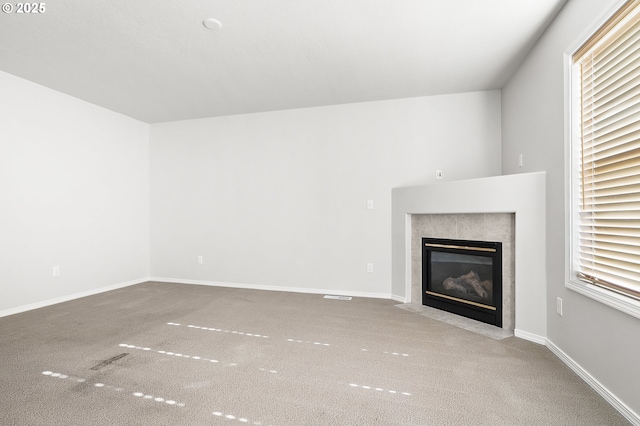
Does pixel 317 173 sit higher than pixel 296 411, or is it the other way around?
pixel 317 173

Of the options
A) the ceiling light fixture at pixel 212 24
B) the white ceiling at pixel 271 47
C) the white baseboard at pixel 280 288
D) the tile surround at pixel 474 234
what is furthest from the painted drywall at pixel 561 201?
the ceiling light fixture at pixel 212 24

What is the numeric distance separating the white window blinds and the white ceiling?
72cm

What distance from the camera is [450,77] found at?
141 inches

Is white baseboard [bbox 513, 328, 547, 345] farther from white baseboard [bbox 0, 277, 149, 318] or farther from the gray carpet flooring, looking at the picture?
white baseboard [bbox 0, 277, 149, 318]

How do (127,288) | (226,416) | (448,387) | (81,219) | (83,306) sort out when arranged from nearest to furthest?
(226,416) < (448,387) < (83,306) < (81,219) < (127,288)

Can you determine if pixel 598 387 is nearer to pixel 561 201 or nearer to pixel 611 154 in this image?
pixel 561 201

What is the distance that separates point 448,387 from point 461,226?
1889 mm

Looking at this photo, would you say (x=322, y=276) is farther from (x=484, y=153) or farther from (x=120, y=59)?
(x=120, y=59)

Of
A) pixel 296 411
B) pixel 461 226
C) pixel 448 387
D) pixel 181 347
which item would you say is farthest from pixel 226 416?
pixel 461 226

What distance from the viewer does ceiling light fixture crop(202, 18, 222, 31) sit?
253cm

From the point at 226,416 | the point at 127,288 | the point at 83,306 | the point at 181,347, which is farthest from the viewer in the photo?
the point at 127,288

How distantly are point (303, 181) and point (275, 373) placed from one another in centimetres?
291

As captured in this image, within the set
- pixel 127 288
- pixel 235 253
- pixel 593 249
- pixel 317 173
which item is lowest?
pixel 127 288

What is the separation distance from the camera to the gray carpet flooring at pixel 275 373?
5.65 ft
